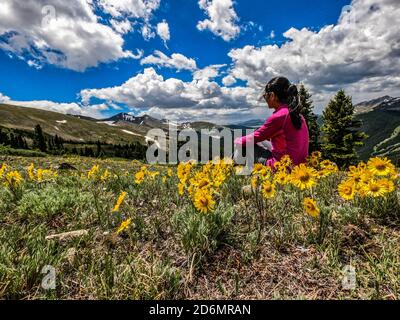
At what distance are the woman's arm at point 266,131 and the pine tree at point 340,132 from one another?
34217mm

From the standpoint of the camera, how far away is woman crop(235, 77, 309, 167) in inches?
221

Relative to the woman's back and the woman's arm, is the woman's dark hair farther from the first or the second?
the woman's arm

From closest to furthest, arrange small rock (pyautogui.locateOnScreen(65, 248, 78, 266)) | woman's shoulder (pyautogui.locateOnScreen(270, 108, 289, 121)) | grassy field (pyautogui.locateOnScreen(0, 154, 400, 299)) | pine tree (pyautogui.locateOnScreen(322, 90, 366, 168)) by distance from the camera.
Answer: grassy field (pyautogui.locateOnScreen(0, 154, 400, 299)), small rock (pyautogui.locateOnScreen(65, 248, 78, 266)), woman's shoulder (pyautogui.locateOnScreen(270, 108, 289, 121)), pine tree (pyautogui.locateOnScreen(322, 90, 366, 168))

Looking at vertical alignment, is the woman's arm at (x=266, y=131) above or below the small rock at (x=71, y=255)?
above

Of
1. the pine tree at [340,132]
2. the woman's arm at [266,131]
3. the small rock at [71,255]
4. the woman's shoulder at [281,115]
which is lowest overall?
the small rock at [71,255]

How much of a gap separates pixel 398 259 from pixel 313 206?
32.3 inches

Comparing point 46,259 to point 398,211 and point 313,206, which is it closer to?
point 313,206

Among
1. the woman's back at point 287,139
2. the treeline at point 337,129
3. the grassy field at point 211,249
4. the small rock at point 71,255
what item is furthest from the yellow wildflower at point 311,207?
the treeline at point 337,129

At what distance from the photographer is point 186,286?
252 centimetres

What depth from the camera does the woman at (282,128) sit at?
5602mm

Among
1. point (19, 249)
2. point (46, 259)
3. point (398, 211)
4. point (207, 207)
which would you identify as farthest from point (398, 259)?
point (19, 249)

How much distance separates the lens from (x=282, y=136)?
585 cm

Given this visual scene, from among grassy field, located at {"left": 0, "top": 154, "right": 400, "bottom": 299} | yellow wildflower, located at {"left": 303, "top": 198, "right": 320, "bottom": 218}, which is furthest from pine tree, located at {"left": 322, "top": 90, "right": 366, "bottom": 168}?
yellow wildflower, located at {"left": 303, "top": 198, "right": 320, "bottom": 218}

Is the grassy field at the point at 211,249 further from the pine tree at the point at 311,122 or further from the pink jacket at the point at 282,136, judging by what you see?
the pine tree at the point at 311,122
